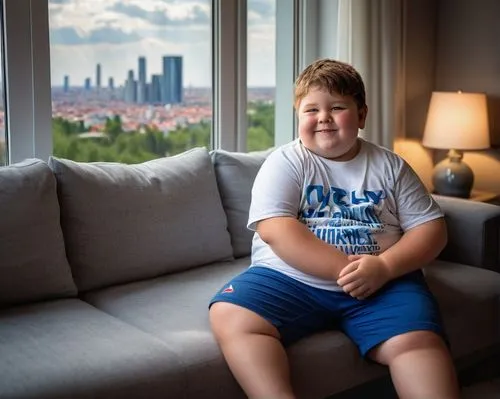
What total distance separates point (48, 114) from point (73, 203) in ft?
1.76

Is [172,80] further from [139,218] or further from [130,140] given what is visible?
[139,218]

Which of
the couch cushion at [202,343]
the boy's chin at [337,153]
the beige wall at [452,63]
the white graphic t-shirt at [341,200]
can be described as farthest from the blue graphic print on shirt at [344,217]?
the beige wall at [452,63]

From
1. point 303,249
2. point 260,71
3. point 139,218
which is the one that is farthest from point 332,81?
point 260,71

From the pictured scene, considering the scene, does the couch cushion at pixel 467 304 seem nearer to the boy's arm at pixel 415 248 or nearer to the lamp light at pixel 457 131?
the boy's arm at pixel 415 248

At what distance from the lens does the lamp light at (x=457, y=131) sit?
3385 mm

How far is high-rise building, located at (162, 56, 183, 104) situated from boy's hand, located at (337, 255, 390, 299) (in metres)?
1.36

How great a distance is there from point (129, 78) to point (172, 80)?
0.71 ft

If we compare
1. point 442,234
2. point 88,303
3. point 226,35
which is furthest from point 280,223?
point 226,35

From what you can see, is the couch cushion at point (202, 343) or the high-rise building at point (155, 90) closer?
the couch cushion at point (202, 343)

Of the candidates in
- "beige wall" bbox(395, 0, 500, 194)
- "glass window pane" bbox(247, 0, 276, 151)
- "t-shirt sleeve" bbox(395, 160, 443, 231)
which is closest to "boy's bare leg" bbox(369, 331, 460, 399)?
"t-shirt sleeve" bbox(395, 160, 443, 231)

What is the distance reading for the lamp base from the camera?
11.2 feet

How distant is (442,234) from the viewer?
206cm

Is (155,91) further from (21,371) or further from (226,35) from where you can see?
(21,371)

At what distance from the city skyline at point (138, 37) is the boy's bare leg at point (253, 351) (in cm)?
126
